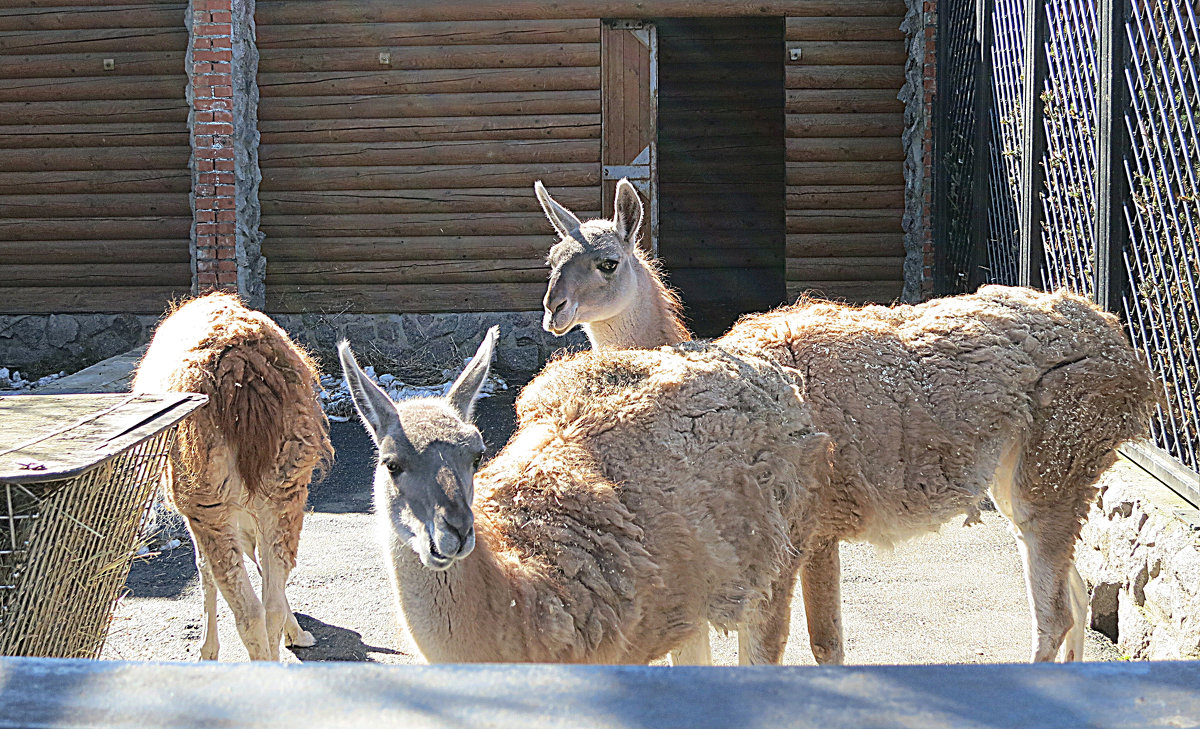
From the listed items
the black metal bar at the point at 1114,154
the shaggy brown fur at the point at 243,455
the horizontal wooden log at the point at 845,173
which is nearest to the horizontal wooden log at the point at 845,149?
the horizontal wooden log at the point at 845,173

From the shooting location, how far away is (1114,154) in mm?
5004

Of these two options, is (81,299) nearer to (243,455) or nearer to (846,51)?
(243,455)

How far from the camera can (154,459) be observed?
314 cm

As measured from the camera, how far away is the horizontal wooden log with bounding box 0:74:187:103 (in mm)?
9703

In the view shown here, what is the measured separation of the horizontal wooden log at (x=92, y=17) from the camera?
9609 mm

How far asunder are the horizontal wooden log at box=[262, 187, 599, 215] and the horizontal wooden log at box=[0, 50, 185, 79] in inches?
58.9

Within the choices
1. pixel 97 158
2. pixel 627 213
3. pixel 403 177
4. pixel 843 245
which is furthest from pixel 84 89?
pixel 843 245

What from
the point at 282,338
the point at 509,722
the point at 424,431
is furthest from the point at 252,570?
the point at 509,722

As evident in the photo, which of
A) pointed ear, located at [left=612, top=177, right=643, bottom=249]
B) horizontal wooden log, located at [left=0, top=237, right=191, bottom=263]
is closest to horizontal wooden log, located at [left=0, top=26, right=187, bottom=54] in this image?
horizontal wooden log, located at [left=0, top=237, right=191, bottom=263]

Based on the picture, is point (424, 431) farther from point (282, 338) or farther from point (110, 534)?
point (282, 338)

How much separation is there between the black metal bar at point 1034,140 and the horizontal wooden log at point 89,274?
7532mm

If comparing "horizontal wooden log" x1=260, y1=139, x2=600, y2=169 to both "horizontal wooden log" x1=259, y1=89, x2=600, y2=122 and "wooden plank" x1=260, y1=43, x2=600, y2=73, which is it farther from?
"wooden plank" x1=260, y1=43, x2=600, y2=73

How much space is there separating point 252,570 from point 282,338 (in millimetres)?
1612

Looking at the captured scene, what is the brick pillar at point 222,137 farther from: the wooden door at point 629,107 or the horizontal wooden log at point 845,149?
the horizontal wooden log at point 845,149
